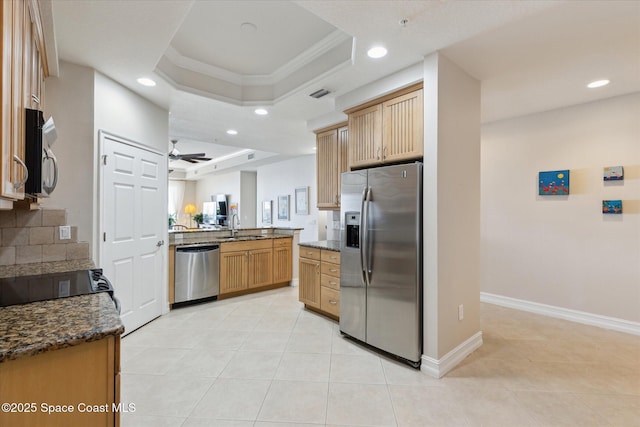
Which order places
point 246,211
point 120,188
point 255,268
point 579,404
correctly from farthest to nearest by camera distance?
point 246,211, point 255,268, point 120,188, point 579,404

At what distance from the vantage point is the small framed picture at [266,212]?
810 cm

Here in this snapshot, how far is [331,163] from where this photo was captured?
391 cm

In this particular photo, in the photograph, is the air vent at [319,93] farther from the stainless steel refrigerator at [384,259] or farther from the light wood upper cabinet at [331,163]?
the stainless steel refrigerator at [384,259]

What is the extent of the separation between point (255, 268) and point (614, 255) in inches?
177

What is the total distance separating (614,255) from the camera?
3.23 metres

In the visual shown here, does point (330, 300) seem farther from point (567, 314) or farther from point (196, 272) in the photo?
point (567, 314)

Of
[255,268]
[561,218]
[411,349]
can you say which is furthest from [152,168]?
[561,218]

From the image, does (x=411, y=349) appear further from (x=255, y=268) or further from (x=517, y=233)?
(x=255, y=268)

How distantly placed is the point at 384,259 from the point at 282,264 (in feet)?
8.86

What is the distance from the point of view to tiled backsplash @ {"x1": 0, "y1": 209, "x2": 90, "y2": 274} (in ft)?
6.80

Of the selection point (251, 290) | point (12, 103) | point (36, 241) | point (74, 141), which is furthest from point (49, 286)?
point (251, 290)

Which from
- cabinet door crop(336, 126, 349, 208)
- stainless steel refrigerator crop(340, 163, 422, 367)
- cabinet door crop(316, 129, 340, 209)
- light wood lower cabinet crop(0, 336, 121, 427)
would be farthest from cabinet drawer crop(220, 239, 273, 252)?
light wood lower cabinet crop(0, 336, 121, 427)

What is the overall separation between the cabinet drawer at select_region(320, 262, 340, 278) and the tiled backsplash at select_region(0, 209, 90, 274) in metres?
2.28

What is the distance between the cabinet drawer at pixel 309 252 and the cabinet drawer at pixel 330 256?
3.9 inches
